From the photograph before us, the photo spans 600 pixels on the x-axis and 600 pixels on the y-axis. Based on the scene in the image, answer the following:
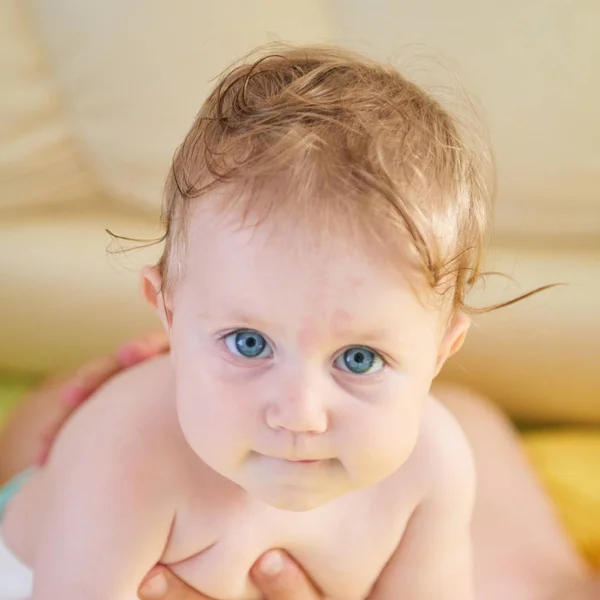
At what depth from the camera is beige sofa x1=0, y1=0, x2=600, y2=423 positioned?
0.82 metres

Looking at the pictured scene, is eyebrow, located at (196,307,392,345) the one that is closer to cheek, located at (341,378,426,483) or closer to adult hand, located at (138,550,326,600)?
cheek, located at (341,378,426,483)

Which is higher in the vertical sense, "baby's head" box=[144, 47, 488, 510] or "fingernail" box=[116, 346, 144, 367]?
"baby's head" box=[144, 47, 488, 510]

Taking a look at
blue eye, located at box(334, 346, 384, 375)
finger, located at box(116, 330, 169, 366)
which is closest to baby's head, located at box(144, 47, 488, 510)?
blue eye, located at box(334, 346, 384, 375)

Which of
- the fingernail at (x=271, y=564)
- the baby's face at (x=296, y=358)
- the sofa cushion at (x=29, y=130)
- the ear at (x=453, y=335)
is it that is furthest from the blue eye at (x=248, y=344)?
the sofa cushion at (x=29, y=130)

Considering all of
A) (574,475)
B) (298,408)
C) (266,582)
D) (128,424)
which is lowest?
(574,475)

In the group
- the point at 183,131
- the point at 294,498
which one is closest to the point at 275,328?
the point at 294,498

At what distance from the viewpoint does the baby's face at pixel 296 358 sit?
0.46 m

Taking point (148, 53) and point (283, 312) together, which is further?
point (148, 53)

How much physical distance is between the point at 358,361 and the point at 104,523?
9.5 inches

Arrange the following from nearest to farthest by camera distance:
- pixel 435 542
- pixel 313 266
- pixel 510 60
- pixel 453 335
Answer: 1. pixel 313 266
2. pixel 453 335
3. pixel 435 542
4. pixel 510 60

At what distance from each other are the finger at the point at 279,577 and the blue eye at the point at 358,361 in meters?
0.24

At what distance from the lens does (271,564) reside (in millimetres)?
653

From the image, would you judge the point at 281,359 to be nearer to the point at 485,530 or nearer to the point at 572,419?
the point at 485,530

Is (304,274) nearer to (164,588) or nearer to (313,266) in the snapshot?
(313,266)
